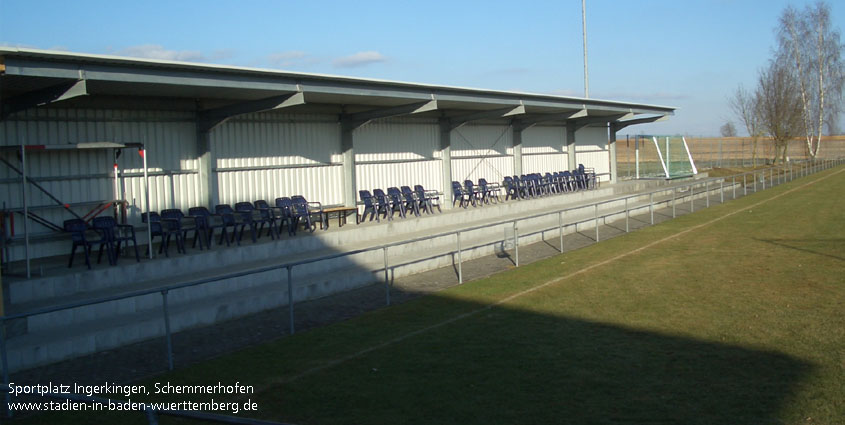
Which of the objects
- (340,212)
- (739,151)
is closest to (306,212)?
(340,212)

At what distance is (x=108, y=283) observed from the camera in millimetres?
11195

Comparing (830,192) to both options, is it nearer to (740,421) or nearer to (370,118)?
(370,118)

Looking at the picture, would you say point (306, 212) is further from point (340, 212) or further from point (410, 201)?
point (410, 201)

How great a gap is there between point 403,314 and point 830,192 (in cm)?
2573

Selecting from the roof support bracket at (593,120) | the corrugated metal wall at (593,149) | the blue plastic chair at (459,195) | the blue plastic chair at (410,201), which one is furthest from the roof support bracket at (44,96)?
the corrugated metal wall at (593,149)

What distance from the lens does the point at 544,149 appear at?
1139 inches

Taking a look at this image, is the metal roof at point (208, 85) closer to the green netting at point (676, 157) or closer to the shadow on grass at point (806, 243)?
the shadow on grass at point (806, 243)

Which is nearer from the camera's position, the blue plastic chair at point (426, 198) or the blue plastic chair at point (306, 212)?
the blue plastic chair at point (306, 212)

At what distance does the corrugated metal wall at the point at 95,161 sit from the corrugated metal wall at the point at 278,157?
103 centimetres

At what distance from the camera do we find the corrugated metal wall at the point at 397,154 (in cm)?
2017

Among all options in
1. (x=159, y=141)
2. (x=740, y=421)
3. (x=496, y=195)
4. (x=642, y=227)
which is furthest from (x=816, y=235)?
(x=159, y=141)

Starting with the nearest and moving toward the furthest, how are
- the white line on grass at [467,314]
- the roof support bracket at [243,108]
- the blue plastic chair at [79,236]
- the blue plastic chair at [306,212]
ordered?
the white line on grass at [467,314], the blue plastic chair at [79,236], the roof support bracket at [243,108], the blue plastic chair at [306,212]

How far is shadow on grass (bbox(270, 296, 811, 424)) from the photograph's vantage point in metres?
5.84

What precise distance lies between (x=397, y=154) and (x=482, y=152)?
15.6 feet
